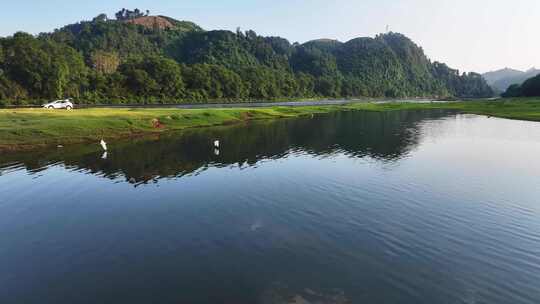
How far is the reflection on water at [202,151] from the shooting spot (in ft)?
162

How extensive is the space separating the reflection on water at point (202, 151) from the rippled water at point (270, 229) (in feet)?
2.03

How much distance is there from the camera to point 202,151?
6244 cm

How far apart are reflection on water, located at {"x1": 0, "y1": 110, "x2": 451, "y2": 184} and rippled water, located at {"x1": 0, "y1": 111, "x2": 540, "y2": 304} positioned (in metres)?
0.62

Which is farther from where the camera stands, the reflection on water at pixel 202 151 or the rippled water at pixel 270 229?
the reflection on water at pixel 202 151

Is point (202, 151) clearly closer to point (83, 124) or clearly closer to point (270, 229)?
point (83, 124)

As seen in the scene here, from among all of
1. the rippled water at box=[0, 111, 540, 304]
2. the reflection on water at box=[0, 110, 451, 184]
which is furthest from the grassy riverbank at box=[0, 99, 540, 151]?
the rippled water at box=[0, 111, 540, 304]

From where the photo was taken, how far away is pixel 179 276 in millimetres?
20438

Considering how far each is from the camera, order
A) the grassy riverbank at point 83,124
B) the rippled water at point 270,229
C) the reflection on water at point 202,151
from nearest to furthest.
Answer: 1. the rippled water at point 270,229
2. the reflection on water at point 202,151
3. the grassy riverbank at point 83,124

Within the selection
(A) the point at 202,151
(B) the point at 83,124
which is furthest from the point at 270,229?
(B) the point at 83,124

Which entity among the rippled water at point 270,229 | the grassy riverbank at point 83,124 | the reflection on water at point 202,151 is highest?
the grassy riverbank at point 83,124

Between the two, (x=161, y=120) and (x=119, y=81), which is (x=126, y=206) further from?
(x=119, y=81)

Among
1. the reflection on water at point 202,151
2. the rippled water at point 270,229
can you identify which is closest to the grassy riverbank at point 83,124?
the reflection on water at point 202,151

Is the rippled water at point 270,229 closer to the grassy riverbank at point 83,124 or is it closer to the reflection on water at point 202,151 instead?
the reflection on water at point 202,151

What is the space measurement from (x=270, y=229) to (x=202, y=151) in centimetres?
3750
